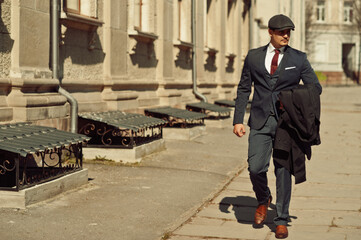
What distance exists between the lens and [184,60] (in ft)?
59.0

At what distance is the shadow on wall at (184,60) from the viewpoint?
17.4 meters

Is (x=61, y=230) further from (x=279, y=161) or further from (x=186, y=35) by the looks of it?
(x=186, y=35)

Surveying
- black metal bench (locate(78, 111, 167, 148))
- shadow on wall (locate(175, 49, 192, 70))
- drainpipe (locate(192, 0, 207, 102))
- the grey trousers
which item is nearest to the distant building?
drainpipe (locate(192, 0, 207, 102))

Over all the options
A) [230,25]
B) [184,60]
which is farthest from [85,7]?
[230,25]

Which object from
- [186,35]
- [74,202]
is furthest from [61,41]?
[186,35]

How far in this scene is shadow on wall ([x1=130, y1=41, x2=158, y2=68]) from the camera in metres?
13.7

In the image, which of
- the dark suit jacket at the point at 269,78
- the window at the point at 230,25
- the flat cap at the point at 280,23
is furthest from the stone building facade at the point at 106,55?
the flat cap at the point at 280,23

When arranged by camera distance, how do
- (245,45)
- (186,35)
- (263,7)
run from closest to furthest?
(186,35) → (245,45) → (263,7)

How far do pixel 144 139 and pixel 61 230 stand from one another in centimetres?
536

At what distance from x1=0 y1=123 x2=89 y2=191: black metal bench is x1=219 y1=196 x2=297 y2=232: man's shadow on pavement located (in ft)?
5.82

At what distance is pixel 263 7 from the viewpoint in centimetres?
2967

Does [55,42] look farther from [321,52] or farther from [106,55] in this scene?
[321,52]

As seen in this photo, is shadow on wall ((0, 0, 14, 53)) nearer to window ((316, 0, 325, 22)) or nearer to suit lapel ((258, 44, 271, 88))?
suit lapel ((258, 44, 271, 88))

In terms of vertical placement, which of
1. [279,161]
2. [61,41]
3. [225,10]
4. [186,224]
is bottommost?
[186,224]
